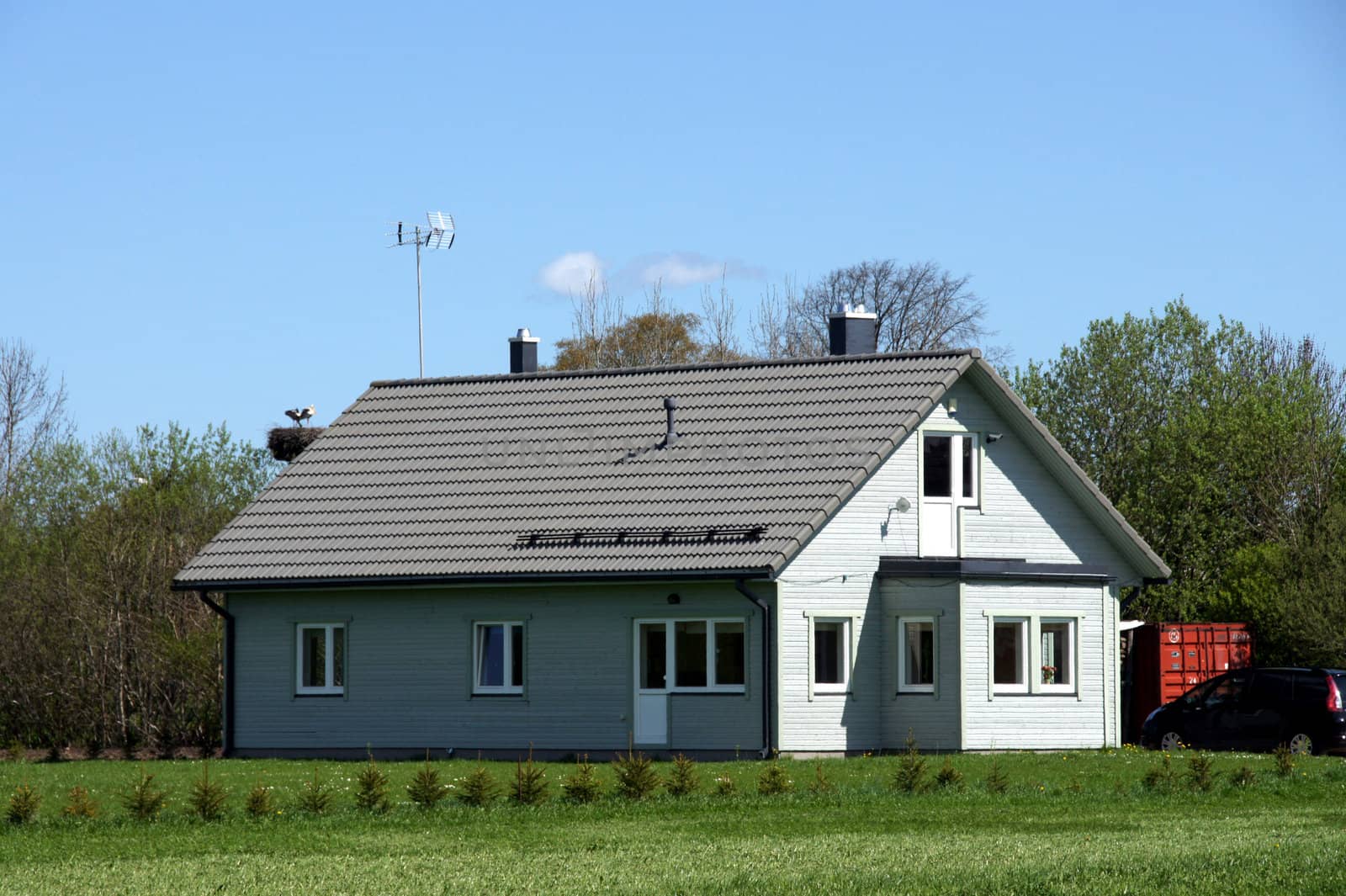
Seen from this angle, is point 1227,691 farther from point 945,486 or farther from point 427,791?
point 427,791

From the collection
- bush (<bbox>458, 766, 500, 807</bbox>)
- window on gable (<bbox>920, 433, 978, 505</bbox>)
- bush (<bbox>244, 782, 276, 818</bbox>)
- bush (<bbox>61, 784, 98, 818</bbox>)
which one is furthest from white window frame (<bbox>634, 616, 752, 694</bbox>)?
bush (<bbox>61, 784, 98, 818</bbox>)

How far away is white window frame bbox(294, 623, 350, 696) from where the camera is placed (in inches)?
1319

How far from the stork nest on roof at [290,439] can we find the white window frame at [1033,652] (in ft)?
48.3

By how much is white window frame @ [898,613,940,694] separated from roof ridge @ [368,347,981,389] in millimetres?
4115

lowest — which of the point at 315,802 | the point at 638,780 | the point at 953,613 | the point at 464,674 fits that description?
the point at 315,802

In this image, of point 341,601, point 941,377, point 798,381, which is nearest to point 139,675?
point 341,601

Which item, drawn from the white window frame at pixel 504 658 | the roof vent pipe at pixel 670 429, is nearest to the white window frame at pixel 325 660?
the white window frame at pixel 504 658

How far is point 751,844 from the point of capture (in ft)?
57.8

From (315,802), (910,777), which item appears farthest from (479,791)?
(910,777)

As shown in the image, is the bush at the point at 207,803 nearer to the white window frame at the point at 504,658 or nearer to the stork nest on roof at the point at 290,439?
the white window frame at the point at 504,658

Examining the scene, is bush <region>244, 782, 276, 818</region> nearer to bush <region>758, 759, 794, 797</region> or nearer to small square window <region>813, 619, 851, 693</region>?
bush <region>758, 759, 794, 797</region>

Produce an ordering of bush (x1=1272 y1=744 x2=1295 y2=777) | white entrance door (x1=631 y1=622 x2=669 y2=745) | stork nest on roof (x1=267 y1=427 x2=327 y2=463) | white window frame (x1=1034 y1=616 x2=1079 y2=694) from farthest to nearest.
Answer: stork nest on roof (x1=267 y1=427 x2=327 y2=463) → white window frame (x1=1034 y1=616 x2=1079 y2=694) → white entrance door (x1=631 y1=622 x2=669 y2=745) → bush (x1=1272 y1=744 x2=1295 y2=777)

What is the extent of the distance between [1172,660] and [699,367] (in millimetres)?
9625

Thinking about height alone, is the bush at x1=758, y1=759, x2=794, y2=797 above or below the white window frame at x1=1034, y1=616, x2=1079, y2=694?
below
